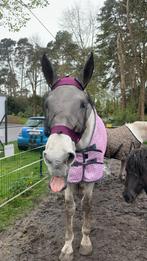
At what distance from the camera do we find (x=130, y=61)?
2536 centimetres

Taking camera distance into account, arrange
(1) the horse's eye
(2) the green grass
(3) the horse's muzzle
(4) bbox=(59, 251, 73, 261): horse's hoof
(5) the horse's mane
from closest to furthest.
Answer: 1. (1) the horse's eye
2. (5) the horse's mane
3. (3) the horse's muzzle
4. (4) bbox=(59, 251, 73, 261): horse's hoof
5. (2) the green grass

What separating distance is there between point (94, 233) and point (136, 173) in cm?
122

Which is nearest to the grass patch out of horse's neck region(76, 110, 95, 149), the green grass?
the green grass

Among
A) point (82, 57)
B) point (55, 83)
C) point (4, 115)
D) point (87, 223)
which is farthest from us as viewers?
point (82, 57)

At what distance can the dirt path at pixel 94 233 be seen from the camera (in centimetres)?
374

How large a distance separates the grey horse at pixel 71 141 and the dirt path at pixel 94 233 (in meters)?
0.24

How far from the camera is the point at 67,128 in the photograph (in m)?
2.80

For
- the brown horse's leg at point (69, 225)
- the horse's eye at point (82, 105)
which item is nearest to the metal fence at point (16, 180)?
the brown horse's leg at point (69, 225)

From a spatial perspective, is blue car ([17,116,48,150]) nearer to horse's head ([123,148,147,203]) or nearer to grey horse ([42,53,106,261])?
grey horse ([42,53,106,261])

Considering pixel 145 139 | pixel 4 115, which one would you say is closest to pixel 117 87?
pixel 4 115

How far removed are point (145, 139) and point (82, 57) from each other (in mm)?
21897

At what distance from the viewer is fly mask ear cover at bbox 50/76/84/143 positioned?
2762mm

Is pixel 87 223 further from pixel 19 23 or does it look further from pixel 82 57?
pixel 82 57

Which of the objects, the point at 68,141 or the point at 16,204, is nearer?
the point at 68,141
